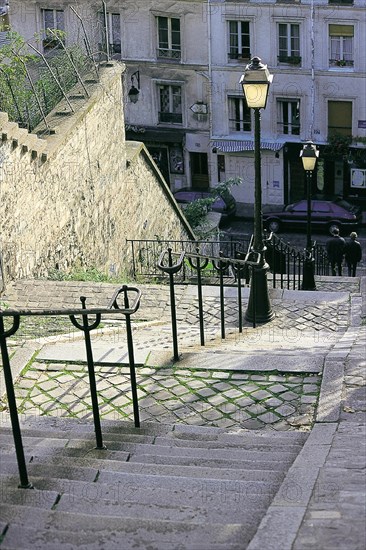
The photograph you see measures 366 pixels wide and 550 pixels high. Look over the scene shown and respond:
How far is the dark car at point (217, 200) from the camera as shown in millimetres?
26422

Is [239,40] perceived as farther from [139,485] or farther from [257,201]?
[139,485]

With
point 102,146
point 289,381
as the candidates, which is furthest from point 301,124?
point 289,381

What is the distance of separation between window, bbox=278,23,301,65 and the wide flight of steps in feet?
71.0

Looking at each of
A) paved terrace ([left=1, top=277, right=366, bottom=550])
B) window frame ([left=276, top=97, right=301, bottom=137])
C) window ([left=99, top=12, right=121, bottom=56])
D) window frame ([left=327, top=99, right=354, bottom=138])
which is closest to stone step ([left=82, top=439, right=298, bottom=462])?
paved terrace ([left=1, top=277, right=366, bottom=550])

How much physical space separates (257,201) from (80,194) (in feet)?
18.3

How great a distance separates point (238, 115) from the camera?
2773 cm

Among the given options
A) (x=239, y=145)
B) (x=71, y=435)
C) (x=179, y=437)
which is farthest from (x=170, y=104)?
(x=71, y=435)

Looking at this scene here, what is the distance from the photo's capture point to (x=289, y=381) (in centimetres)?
750

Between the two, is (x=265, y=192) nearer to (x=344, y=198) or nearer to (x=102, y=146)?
(x=344, y=198)

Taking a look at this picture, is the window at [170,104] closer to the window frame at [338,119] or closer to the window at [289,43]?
the window at [289,43]

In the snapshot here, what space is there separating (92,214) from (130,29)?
13.0 metres

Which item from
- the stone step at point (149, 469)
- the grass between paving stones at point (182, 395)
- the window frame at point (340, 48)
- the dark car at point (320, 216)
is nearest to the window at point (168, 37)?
the window frame at point (340, 48)

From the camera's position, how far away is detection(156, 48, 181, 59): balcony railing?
90.6 feet

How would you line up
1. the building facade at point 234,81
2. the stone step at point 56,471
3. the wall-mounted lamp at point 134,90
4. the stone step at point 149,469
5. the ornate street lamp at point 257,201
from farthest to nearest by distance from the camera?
the wall-mounted lamp at point 134,90 → the building facade at point 234,81 → the ornate street lamp at point 257,201 → the stone step at point 149,469 → the stone step at point 56,471
